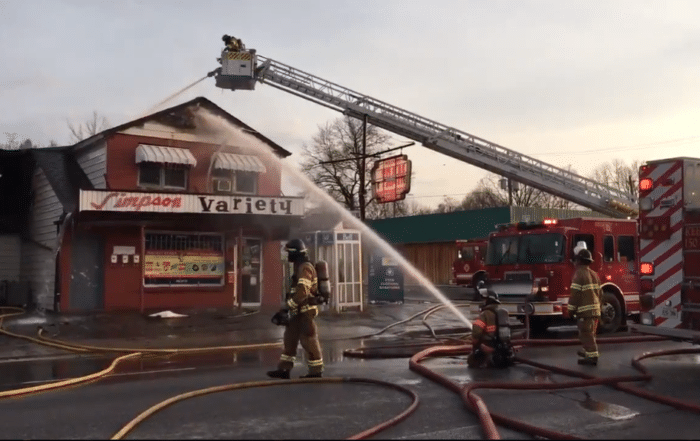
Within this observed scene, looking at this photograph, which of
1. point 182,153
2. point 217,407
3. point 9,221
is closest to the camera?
point 217,407

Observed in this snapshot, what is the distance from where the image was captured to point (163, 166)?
746 inches

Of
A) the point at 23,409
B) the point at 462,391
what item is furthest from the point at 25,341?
the point at 462,391

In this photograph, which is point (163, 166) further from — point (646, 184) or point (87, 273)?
point (646, 184)

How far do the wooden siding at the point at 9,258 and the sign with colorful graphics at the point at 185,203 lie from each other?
24.7ft

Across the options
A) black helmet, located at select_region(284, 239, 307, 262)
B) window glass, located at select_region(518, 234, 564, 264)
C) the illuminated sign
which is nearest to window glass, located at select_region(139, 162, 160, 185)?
the illuminated sign

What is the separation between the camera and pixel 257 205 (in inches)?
711

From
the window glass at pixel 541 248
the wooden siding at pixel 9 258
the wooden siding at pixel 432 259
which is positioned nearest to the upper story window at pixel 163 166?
the wooden siding at pixel 9 258

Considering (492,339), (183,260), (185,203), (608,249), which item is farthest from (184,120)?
(492,339)

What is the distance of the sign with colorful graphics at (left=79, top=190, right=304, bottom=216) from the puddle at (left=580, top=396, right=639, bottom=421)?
12.3 meters

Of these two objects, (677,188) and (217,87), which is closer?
(677,188)

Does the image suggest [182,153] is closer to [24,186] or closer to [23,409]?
[24,186]

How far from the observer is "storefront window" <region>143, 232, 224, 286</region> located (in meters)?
18.4

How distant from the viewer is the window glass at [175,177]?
19125 millimetres

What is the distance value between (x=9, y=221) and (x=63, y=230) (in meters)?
5.73
